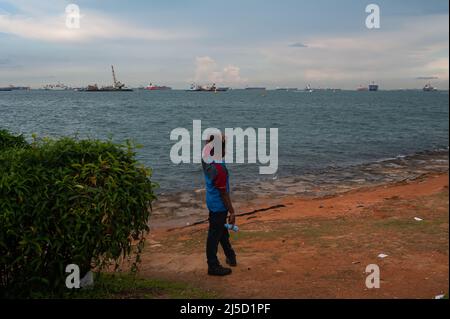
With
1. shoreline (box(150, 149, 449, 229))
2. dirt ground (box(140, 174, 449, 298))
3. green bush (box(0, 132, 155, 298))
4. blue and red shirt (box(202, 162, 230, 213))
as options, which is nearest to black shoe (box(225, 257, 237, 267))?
dirt ground (box(140, 174, 449, 298))

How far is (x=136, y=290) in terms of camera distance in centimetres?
577

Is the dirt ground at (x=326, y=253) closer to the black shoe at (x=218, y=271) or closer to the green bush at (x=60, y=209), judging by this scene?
the black shoe at (x=218, y=271)

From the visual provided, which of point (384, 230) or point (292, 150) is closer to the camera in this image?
point (384, 230)

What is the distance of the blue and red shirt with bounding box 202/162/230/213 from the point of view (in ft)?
20.1

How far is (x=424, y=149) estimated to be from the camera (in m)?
30.0

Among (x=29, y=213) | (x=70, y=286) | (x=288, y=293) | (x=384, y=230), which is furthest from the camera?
(x=384, y=230)

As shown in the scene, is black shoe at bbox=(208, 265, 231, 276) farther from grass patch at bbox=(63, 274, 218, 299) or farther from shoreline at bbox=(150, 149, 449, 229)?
shoreline at bbox=(150, 149, 449, 229)

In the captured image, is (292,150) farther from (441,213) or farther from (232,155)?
(441,213)

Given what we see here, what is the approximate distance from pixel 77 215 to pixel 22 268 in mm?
932

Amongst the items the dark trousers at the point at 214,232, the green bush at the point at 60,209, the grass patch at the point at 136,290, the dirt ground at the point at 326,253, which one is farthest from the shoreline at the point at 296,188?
the green bush at the point at 60,209

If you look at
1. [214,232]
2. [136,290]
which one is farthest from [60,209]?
[214,232]

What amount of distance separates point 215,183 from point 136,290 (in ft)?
5.86

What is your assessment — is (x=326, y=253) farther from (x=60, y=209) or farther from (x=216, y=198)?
(x=60, y=209)
